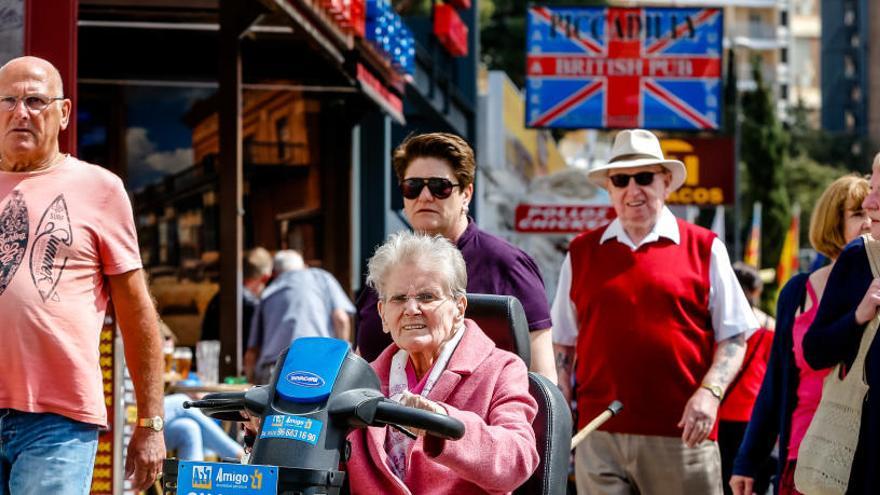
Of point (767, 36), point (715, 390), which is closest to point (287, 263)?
point (715, 390)

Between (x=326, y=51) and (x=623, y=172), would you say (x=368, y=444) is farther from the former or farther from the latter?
(x=326, y=51)

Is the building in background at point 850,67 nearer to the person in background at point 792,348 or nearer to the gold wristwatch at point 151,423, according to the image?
the person in background at point 792,348

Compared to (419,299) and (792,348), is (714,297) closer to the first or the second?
(792,348)

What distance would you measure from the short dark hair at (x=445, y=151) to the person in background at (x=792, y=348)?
1464 mm

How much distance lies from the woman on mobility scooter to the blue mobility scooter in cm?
37

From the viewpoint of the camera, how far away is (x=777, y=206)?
79.6 m

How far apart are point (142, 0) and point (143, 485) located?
1032cm

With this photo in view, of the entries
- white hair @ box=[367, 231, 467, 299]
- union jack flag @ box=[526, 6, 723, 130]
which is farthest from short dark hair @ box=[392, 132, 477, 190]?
union jack flag @ box=[526, 6, 723, 130]

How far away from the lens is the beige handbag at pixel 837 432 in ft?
17.4

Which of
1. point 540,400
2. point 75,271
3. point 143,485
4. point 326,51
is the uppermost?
point 326,51

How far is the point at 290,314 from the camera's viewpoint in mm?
13164

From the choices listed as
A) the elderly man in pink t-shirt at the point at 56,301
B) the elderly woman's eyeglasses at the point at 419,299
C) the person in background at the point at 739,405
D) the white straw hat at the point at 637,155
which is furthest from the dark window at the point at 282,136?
the elderly woman's eyeglasses at the point at 419,299

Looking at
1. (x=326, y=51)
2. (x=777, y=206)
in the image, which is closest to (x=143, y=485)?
(x=326, y=51)

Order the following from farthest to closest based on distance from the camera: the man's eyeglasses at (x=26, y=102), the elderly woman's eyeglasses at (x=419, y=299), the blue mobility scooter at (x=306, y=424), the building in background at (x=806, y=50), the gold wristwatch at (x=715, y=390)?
the building in background at (x=806, y=50) → the gold wristwatch at (x=715, y=390) → the man's eyeglasses at (x=26, y=102) → the elderly woman's eyeglasses at (x=419, y=299) → the blue mobility scooter at (x=306, y=424)
